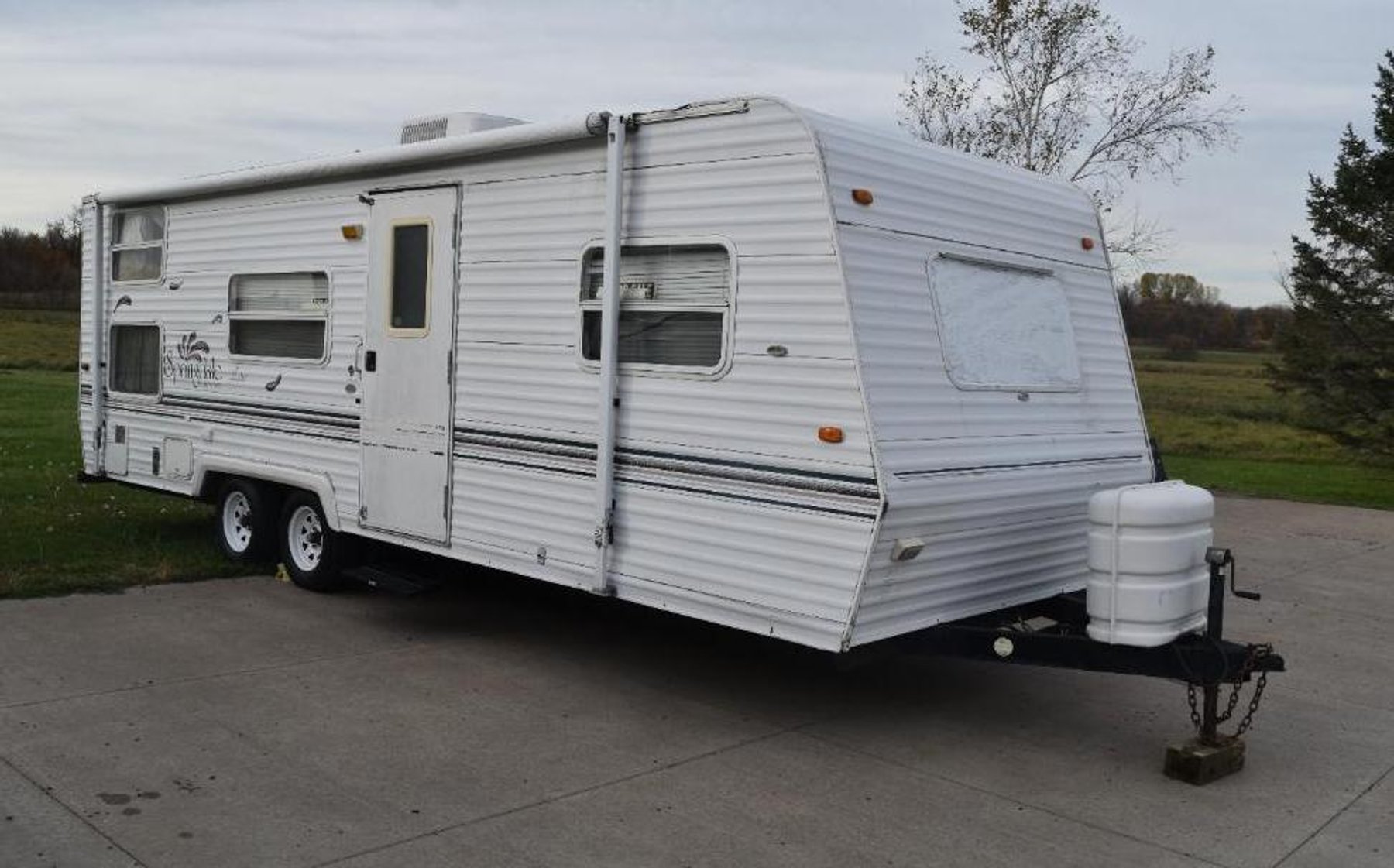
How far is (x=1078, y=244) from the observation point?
6.97 metres

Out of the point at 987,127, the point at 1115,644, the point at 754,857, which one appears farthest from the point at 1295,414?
A: the point at 754,857

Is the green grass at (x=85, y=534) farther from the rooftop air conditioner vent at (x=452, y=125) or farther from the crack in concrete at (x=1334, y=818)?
the crack in concrete at (x=1334, y=818)

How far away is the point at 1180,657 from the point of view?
5461mm

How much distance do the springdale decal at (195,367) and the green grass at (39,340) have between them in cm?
2750

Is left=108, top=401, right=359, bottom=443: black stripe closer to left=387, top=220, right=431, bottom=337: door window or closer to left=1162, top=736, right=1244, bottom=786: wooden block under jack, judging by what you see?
left=387, top=220, right=431, bottom=337: door window

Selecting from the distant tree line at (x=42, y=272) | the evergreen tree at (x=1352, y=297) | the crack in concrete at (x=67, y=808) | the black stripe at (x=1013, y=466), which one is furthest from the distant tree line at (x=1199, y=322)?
the distant tree line at (x=42, y=272)

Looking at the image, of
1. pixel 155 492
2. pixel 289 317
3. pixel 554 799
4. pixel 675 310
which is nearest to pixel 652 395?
pixel 675 310

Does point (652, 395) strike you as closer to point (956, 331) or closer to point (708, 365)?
point (708, 365)

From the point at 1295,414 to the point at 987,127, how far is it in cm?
1176

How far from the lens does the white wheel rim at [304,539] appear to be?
27.9 feet

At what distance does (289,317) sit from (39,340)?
3846 cm

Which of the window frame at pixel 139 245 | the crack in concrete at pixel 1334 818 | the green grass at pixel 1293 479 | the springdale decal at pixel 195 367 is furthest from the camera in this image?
the green grass at pixel 1293 479

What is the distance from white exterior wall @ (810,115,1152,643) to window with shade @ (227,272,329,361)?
12.8 feet

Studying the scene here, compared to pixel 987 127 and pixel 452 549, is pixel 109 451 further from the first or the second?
pixel 987 127
